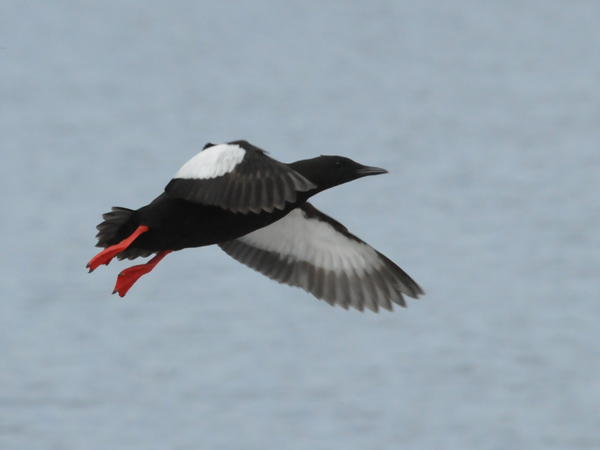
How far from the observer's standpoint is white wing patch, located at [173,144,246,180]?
21.3 ft

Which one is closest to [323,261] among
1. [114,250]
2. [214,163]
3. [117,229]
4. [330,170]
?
→ [330,170]

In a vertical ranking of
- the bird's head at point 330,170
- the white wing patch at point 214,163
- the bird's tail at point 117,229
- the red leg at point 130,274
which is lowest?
the red leg at point 130,274

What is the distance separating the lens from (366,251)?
8.42 meters

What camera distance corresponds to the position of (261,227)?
7074 mm

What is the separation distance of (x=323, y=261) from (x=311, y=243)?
0.14 m

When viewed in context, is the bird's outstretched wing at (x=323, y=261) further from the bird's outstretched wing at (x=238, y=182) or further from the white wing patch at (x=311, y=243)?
the bird's outstretched wing at (x=238, y=182)

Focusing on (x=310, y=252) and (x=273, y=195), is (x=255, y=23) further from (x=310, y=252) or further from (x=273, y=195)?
(x=273, y=195)

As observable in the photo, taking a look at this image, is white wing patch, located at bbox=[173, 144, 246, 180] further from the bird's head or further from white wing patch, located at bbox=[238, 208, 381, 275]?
white wing patch, located at bbox=[238, 208, 381, 275]

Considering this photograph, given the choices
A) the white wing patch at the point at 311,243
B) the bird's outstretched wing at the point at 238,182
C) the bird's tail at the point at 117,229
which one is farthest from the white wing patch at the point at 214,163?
the white wing patch at the point at 311,243

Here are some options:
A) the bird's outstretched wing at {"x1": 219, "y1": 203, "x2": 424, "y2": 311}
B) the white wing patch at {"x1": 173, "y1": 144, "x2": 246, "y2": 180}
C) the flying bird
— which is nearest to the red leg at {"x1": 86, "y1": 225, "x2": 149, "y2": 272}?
the flying bird

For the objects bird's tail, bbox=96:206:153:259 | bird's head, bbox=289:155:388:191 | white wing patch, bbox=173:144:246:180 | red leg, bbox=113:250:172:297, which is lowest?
red leg, bbox=113:250:172:297

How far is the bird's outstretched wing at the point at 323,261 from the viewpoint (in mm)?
8281

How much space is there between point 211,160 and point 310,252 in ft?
6.78

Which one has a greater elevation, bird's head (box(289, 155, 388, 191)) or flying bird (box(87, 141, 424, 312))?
bird's head (box(289, 155, 388, 191))
